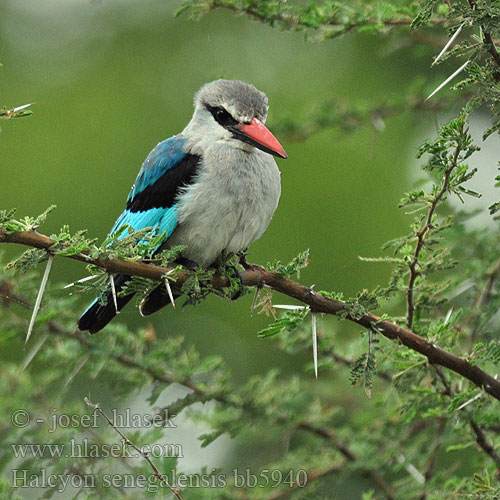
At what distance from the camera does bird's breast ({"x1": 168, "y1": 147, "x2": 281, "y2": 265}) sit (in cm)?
334

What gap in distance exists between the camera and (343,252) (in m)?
6.19

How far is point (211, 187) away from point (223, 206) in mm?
99

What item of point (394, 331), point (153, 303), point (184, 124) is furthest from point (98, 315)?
point (184, 124)

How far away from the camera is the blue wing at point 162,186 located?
11.4ft

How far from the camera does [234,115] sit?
3.60 m

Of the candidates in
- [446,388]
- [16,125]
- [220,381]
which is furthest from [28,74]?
[446,388]

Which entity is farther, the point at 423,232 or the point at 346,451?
the point at 346,451

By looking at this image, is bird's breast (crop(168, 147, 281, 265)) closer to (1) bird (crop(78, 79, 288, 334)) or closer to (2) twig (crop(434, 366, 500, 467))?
(1) bird (crop(78, 79, 288, 334))

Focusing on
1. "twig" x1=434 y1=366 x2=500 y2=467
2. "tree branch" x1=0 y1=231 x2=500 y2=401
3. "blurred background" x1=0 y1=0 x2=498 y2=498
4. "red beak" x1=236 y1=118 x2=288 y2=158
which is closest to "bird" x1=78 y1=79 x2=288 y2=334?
"red beak" x1=236 y1=118 x2=288 y2=158

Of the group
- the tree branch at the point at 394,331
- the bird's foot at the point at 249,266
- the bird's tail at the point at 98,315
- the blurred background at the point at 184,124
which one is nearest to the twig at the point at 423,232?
the tree branch at the point at 394,331

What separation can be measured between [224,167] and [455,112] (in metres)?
1.39

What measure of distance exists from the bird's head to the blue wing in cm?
15

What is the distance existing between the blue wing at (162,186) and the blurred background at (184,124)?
1660 millimetres

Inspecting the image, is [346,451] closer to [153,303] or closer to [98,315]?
[153,303]
